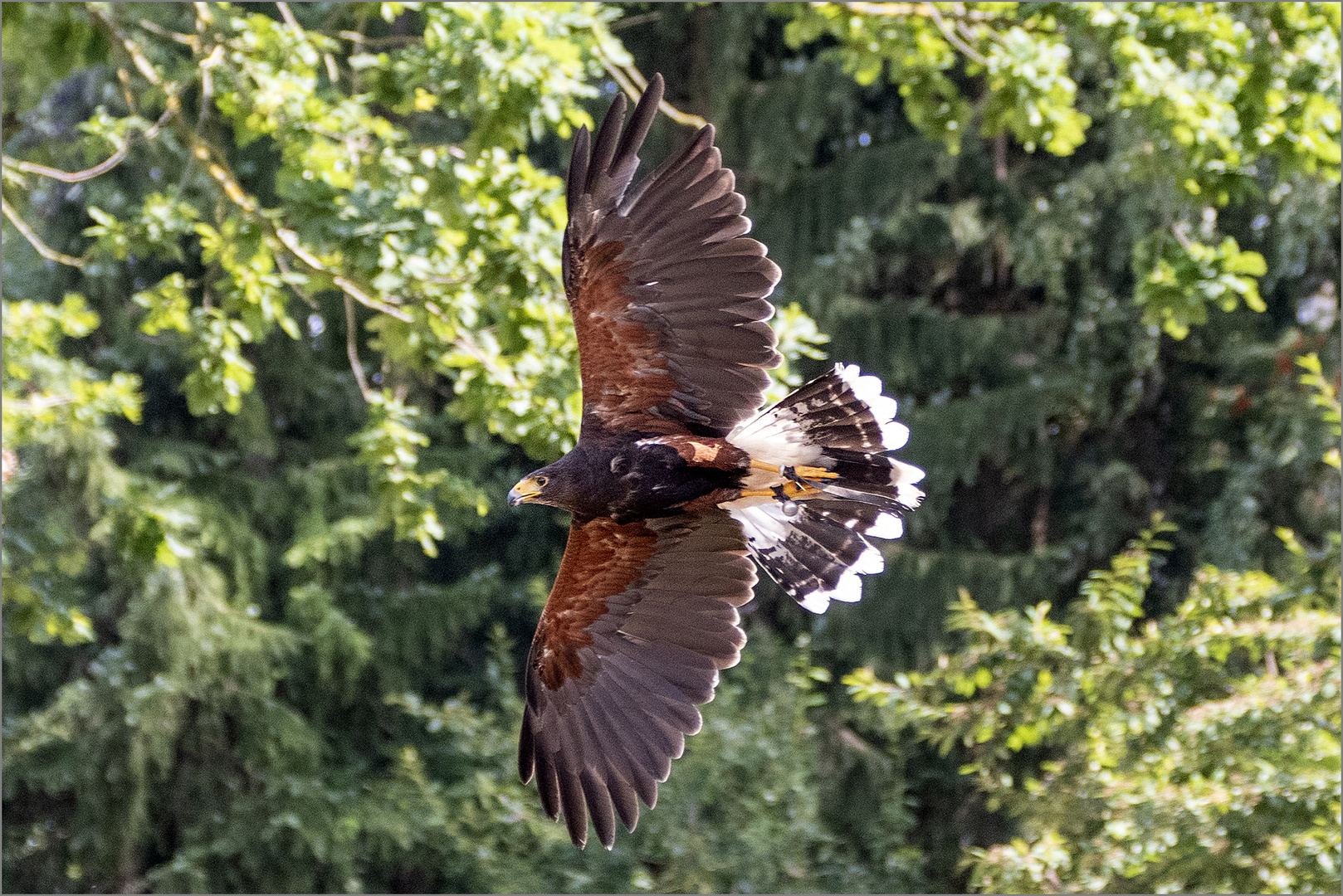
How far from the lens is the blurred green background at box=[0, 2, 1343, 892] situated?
516 centimetres

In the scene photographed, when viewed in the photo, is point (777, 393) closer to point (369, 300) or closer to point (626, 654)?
point (626, 654)

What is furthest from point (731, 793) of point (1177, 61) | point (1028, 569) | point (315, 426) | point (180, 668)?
point (1177, 61)

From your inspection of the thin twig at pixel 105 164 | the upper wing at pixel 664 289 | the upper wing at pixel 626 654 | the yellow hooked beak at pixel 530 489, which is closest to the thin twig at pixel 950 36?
the upper wing at pixel 664 289

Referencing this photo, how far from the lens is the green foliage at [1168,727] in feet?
19.3

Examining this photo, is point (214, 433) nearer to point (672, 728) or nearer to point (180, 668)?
point (180, 668)

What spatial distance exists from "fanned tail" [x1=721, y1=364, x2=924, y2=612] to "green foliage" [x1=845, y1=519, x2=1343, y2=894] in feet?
6.79

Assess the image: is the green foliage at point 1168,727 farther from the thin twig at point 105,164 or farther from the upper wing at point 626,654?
the thin twig at point 105,164

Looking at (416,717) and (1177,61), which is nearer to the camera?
(1177,61)

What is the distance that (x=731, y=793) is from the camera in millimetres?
8859

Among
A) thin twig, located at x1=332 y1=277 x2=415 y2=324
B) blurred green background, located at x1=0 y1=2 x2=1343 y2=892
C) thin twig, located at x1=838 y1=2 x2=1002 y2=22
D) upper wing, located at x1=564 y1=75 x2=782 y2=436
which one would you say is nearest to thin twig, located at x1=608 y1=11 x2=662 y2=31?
blurred green background, located at x1=0 y1=2 x2=1343 y2=892

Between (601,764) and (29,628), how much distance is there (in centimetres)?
312

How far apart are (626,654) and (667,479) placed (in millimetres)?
647

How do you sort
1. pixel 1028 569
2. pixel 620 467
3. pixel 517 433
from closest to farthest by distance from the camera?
pixel 620 467 < pixel 517 433 < pixel 1028 569

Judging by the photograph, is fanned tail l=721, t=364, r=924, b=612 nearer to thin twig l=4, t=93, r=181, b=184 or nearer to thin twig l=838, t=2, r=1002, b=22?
thin twig l=838, t=2, r=1002, b=22
